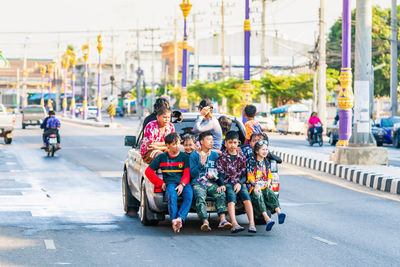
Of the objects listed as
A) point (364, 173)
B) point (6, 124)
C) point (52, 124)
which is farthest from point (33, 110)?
point (364, 173)

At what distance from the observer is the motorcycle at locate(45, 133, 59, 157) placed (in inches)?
1164

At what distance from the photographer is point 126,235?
10906mm

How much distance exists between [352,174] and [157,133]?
9.68 meters

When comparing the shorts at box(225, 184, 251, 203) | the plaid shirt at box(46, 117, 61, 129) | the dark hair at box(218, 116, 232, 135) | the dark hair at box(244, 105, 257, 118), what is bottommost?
the shorts at box(225, 184, 251, 203)

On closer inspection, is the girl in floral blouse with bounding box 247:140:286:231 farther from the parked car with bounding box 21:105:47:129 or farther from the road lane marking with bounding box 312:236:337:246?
the parked car with bounding box 21:105:47:129

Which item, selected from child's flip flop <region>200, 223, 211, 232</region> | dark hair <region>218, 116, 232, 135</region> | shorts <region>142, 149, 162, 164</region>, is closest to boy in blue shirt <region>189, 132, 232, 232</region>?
child's flip flop <region>200, 223, 211, 232</region>

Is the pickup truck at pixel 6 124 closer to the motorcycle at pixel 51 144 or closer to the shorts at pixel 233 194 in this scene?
the motorcycle at pixel 51 144

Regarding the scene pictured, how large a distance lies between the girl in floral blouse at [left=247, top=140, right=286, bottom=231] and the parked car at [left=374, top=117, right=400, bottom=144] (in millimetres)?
29381

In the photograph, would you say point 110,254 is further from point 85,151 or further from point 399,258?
point 85,151

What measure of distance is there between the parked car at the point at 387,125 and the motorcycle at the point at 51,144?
1662 cm

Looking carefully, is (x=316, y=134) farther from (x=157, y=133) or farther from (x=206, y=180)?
(x=206, y=180)

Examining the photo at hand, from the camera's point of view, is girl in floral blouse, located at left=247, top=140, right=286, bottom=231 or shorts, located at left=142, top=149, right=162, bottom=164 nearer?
girl in floral blouse, located at left=247, top=140, right=286, bottom=231

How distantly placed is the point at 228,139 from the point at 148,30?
112 meters

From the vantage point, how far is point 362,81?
72.6 ft
